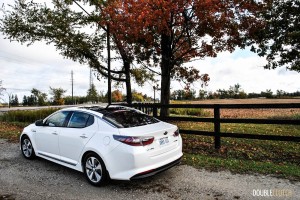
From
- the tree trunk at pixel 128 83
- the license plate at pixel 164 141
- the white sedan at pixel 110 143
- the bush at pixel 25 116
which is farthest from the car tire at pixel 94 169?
the bush at pixel 25 116

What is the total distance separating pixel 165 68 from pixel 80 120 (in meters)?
8.33

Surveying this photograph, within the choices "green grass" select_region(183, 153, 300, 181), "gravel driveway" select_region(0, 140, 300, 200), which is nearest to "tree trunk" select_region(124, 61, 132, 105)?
"green grass" select_region(183, 153, 300, 181)

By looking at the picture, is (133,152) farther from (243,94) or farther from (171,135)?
(243,94)

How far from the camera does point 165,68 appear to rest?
13.3m

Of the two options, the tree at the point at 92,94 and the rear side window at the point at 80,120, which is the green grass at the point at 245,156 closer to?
the rear side window at the point at 80,120

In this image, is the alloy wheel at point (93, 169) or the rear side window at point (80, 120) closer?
the alloy wheel at point (93, 169)

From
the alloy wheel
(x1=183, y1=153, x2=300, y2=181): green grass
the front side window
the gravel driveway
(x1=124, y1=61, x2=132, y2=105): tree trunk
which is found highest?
(x1=124, y1=61, x2=132, y2=105): tree trunk

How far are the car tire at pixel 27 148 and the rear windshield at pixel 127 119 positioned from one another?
2.94 meters

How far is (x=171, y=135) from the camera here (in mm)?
5273

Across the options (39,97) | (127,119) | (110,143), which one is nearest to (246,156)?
(127,119)

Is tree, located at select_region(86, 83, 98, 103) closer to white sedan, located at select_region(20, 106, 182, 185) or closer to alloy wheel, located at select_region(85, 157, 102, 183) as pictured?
white sedan, located at select_region(20, 106, 182, 185)

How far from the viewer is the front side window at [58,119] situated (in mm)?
6027

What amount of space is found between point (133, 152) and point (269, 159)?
422cm

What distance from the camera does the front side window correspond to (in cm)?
603
